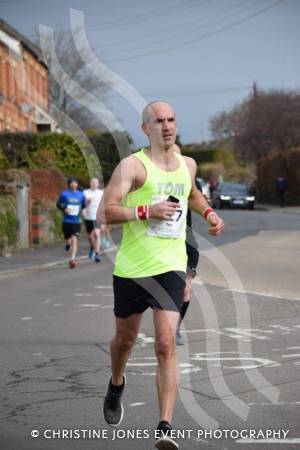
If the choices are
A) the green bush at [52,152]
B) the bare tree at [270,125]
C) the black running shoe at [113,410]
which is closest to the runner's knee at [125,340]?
the black running shoe at [113,410]

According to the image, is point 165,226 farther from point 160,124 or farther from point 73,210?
point 73,210

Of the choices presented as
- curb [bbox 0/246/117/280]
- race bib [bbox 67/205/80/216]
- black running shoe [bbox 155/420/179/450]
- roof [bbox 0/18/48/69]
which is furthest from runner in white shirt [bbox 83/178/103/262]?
roof [bbox 0/18/48/69]

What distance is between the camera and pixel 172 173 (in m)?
5.77

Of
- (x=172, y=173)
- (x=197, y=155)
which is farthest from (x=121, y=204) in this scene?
(x=197, y=155)

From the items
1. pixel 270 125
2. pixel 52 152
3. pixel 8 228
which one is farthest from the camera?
pixel 270 125

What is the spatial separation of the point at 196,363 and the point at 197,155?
73.2 metres

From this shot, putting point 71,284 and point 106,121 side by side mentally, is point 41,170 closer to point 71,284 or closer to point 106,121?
point 71,284

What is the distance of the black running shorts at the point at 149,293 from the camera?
5672 mm

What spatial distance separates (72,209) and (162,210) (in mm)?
13902

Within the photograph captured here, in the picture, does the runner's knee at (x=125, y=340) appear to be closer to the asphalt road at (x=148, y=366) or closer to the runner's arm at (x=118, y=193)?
the asphalt road at (x=148, y=366)

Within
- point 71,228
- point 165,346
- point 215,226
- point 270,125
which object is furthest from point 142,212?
point 270,125

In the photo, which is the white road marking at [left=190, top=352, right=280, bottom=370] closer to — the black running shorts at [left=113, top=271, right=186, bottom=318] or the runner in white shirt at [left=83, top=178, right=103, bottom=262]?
the black running shorts at [left=113, top=271, right=186, bottom=318]

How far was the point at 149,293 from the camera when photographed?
18.7ft

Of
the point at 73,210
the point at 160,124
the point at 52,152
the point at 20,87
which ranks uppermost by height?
the point at 20,87
